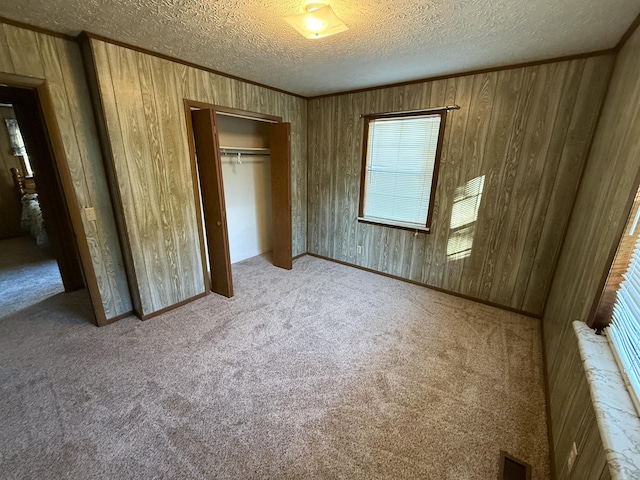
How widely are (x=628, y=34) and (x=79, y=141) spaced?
158 inches

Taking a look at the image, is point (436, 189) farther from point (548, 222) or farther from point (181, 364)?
point (181, 364)

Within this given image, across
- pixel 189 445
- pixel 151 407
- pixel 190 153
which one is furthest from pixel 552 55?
pixel 151 407

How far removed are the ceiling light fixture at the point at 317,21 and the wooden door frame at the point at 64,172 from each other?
6.03ft

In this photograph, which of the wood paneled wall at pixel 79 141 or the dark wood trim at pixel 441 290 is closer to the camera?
the wood paneled wall at pixel 79 141

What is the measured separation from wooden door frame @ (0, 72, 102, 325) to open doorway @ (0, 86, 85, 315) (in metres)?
0.06

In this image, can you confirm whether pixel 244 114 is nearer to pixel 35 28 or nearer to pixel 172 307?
pixel 35 28

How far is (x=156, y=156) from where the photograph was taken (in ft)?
7.77

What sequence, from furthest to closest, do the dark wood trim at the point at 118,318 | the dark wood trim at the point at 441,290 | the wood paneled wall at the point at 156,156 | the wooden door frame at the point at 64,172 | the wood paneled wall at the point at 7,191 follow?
1. the wood paneled wall at the point at 7,191
2. the dark wood trim at the point at 441,290
3. the dark wood trim at the point at 118,318
4. the wood paneled wall at the point at 156,156
5. the wooden door frame at the point at 64,172

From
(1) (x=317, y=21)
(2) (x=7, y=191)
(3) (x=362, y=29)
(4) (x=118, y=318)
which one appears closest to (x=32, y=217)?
(2) (x=7, y=191)

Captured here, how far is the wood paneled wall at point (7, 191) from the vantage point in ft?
16.0

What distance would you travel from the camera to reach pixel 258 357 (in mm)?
2096

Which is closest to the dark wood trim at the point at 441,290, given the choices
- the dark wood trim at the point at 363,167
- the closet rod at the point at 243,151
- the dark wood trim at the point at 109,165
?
the dark wood trim at the point at 363,167

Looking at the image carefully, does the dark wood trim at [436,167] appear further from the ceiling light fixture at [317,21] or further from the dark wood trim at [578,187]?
the ceiling light fixture at [317,21]

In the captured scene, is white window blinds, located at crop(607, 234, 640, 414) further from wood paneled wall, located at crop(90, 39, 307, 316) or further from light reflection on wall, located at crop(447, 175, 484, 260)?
wood paneled wall, located at crop(90, 39, 307, 316)
